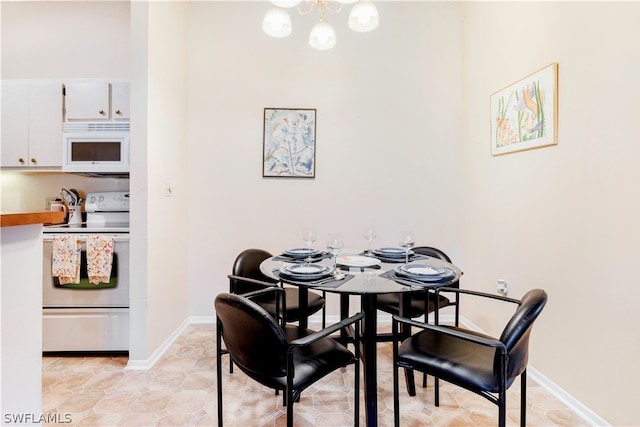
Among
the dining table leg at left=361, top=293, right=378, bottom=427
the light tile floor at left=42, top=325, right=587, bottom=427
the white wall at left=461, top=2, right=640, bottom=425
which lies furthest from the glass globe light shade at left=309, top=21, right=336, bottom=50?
the light tile floor at left=42, top=325, right=587, bottom=427

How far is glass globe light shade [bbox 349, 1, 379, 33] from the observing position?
6.04 feet

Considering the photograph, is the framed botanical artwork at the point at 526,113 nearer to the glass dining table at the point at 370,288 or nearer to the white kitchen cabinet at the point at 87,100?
the glass dining table at the point at 370,288

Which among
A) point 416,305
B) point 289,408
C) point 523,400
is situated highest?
point 416,305

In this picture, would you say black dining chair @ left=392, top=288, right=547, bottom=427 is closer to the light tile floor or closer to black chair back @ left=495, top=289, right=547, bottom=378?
black chair back @ left=495, top=289, right=547, bottom=378

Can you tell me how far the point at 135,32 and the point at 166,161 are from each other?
0.93 meters

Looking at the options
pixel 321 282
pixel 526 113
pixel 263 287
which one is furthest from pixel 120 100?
pixel 526 113

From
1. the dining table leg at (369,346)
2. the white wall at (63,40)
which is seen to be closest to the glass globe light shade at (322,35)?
the dining table leg at (369,346)

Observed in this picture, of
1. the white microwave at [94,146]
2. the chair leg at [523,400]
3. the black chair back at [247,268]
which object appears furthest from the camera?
the white microwave at [94,146]

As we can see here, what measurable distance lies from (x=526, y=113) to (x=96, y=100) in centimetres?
324

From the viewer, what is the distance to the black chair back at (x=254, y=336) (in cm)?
118

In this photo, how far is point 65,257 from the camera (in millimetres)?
2184

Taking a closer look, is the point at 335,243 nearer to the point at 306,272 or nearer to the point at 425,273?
the point at 306,272

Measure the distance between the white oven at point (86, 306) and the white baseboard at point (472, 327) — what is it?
238 mm

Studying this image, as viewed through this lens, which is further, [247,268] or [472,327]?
[472,327]
